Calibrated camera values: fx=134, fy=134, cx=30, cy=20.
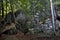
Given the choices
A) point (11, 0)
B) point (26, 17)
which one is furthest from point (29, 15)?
point (11, 0)

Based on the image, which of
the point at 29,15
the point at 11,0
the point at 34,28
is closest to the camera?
the point at 11,0

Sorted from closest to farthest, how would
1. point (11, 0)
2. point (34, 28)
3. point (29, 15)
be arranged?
point (11, 0)
point (34, 28)
point (29, 15)

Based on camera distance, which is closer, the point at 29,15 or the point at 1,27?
the point at 1,27

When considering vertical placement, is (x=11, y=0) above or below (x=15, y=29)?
above

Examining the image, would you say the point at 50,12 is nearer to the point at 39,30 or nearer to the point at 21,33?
the point at 39,30

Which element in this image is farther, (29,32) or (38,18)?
(38,18)

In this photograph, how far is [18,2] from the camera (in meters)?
6.29

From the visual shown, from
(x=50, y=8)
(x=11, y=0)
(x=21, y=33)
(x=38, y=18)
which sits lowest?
(x=21, y=33)

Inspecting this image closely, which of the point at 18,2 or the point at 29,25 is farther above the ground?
the point at 18,2

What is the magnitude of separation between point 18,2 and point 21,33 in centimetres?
148

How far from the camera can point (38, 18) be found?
274 inches

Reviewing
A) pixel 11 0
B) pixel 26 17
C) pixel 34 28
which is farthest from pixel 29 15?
pixel 11 0

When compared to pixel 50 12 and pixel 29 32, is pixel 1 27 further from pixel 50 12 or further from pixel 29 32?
pixel 50 12

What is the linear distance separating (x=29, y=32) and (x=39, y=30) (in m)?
0.47
